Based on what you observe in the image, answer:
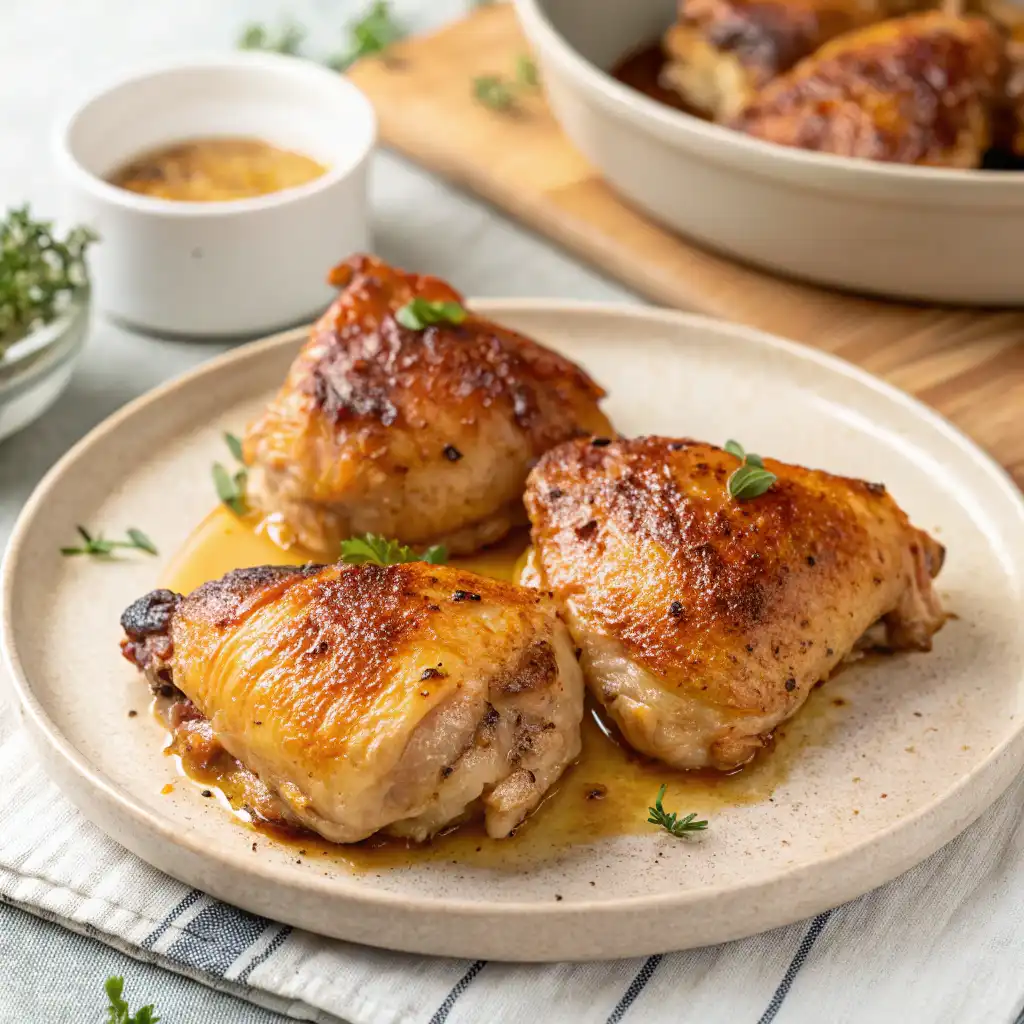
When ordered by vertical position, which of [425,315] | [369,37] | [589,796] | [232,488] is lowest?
[589,796]

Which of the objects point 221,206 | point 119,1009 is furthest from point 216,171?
point 119,1009

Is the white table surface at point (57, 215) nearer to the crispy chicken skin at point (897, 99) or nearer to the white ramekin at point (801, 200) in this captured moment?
the white ramekin at point (801, 200)

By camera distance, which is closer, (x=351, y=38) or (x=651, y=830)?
(x=651, y=830)

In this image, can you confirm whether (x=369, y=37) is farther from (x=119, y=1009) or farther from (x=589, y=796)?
(x=119, y=1009)

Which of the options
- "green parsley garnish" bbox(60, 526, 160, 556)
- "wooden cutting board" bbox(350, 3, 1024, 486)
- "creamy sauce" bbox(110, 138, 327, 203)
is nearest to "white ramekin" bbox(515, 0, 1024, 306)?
"wooden cutting board" bbox(350, 3, 1024, 486)

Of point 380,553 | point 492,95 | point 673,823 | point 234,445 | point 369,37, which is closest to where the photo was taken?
point 673,823

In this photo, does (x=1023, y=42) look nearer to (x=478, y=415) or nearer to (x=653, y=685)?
(x=478, y=415)

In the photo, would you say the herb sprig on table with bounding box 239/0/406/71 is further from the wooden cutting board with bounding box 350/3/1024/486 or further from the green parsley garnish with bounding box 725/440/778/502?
the green parsley garnish with bounding box 725/440/778/502
